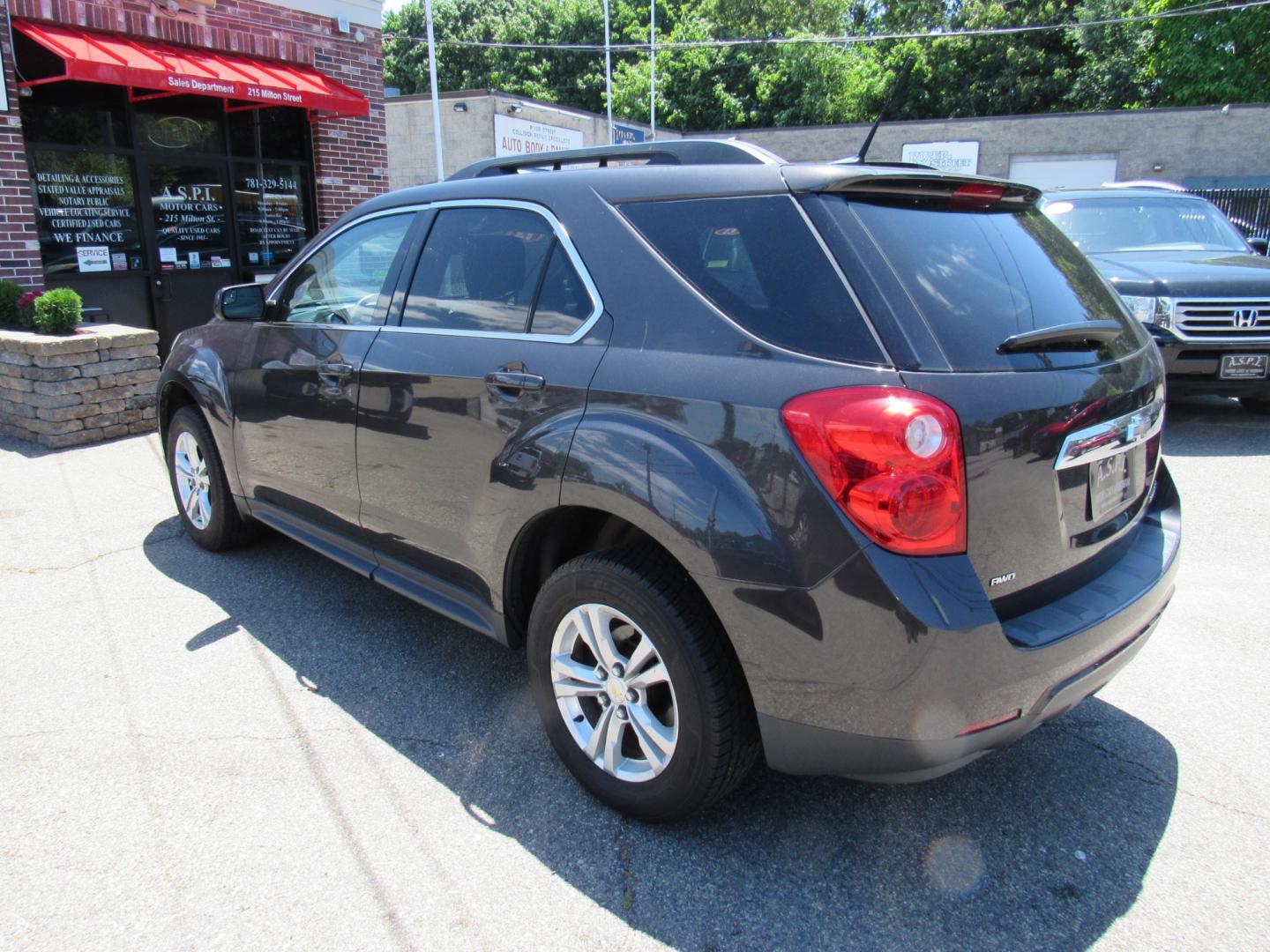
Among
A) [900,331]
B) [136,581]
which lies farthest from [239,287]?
[900,331]

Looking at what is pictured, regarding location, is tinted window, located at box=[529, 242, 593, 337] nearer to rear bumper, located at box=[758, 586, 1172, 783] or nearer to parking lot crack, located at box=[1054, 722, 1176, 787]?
rear bumper, located at box=[758, 586, 1172, 783]

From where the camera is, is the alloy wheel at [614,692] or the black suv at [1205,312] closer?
the alloy wheel at [614,692]

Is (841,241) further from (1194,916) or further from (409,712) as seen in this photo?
(409,712)

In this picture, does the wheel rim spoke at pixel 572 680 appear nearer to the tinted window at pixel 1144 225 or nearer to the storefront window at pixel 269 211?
the tinted window at pixel 1144 225

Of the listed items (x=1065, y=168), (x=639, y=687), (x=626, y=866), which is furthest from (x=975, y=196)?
(x=1065, y=168)

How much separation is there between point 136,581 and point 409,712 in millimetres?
2030

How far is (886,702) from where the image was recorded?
81.1 inches

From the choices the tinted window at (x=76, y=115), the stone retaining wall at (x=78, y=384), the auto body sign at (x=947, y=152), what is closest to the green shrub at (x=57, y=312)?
the stone retaining wall at (x=78, y=384)

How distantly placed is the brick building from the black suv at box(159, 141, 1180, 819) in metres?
6.96

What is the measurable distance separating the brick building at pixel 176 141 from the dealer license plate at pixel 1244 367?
8750mm

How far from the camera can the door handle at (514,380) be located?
8.82ft

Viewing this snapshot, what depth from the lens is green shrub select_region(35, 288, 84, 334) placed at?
7.09 meters

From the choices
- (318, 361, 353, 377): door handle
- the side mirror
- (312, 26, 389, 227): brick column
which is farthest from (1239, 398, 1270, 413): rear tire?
(312, 26, 389, 227): brick column

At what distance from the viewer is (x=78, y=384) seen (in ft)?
23.1
